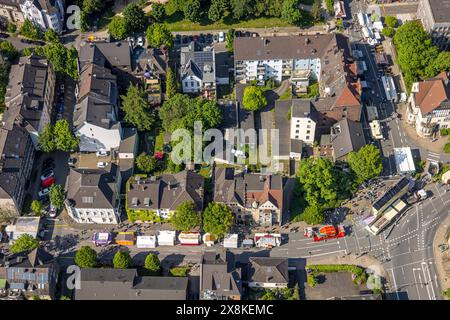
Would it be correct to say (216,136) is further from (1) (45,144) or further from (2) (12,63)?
(2) (12,63)

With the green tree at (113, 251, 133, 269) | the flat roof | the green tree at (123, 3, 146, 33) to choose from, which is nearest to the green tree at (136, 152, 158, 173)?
the green tree at (113, 251, 133, 269)

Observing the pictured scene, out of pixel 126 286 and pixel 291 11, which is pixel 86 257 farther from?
pixel 291 11

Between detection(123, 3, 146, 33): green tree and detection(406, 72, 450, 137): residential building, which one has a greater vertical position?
detection(123, 3, 146, 33): green tree

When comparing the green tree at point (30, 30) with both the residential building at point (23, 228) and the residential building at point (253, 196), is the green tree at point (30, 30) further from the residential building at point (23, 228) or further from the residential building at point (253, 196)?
the residential building at point (253, 196)

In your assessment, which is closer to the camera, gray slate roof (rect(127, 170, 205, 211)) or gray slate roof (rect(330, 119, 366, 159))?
gray slate roof (rect(127, 170, 205, 211))

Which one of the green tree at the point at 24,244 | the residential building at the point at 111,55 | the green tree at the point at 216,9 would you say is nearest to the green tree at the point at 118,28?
the residential building at the point at 111,55

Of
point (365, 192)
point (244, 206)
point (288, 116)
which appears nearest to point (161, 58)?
point (288, 116)

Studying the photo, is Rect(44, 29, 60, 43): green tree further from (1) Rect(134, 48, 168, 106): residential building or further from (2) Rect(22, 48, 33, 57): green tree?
(1) Rect(134, 48, 168, 106): residential building
